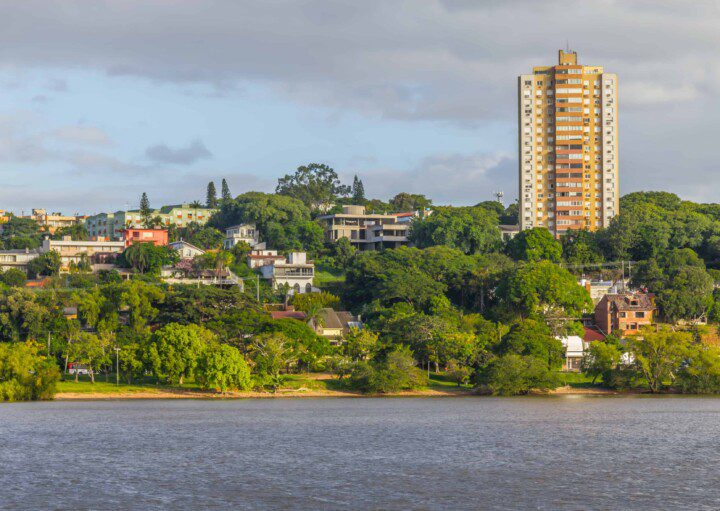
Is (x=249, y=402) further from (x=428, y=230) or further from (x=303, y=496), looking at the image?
(x=428, y=230)

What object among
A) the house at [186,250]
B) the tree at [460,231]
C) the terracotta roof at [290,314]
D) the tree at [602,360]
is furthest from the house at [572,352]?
the house at [186,250]

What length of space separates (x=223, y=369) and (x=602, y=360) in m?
40.2

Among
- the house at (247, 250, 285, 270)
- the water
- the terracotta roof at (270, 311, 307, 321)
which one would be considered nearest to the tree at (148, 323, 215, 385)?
the water

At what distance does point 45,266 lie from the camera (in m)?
177

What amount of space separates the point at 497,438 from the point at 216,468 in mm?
22171

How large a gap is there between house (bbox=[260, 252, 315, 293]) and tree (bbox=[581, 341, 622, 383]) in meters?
60.6

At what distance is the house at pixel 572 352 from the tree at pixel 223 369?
136 feet

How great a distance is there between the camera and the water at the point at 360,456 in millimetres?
48469

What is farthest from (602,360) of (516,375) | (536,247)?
(536,247)

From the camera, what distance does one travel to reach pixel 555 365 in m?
117

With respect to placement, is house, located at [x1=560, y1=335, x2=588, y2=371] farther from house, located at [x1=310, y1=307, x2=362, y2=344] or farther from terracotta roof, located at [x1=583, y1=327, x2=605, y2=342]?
house, located at [x1=310, y1=307, x2=362, y2=344]

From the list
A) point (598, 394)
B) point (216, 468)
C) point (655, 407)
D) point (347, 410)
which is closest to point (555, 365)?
point (598, 394)

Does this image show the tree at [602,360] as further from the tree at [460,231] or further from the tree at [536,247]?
the tree at [460,231]

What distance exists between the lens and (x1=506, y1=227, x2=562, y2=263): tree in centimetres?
17115
